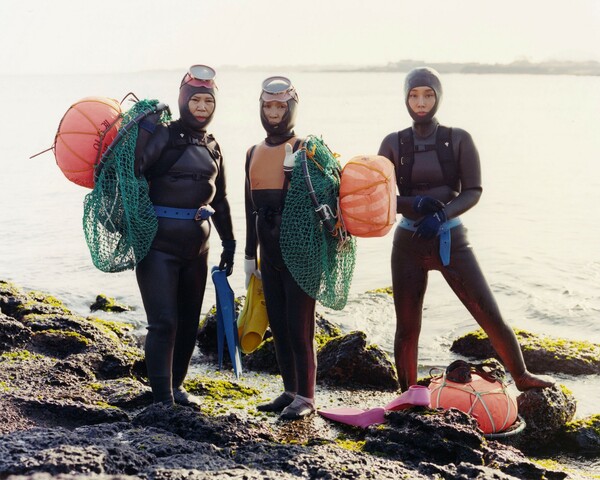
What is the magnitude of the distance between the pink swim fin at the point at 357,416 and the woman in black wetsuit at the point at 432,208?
66 cm

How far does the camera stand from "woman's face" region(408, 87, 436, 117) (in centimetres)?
526

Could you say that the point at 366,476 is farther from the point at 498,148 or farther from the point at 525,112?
the point at 525,112

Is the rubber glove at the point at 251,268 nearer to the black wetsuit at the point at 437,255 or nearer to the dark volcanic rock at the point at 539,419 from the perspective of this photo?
the black wetsuit at the point at 437,255

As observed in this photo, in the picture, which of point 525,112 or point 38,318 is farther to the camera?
point 525,112

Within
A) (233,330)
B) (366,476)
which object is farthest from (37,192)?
(366,476)

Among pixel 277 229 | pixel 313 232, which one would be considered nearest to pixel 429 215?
pixel 313 232

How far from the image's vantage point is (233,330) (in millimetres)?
5824

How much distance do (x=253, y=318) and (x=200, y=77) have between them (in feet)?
5.76

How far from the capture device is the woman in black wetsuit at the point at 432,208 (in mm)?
5191

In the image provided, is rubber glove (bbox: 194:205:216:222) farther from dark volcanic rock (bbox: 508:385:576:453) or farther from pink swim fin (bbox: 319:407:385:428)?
dark volcanic rock (bbox: 508:385:576:453)

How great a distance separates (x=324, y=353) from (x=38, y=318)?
9.23ft

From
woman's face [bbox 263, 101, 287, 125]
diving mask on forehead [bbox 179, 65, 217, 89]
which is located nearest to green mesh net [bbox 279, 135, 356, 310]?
woman's face [bbox 263, 101, 287, 125]

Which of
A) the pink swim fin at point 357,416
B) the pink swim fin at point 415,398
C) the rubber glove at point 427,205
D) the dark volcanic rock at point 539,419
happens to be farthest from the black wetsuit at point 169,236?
the dark volcanic rock at point 539,419

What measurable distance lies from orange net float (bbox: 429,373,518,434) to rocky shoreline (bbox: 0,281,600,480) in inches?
5.9
